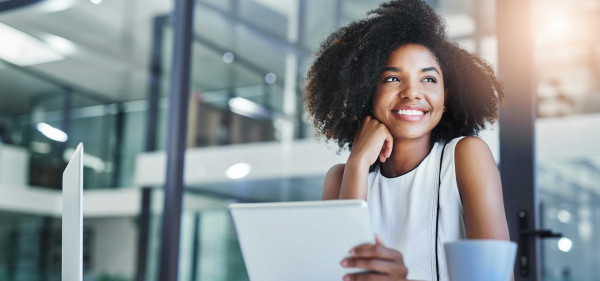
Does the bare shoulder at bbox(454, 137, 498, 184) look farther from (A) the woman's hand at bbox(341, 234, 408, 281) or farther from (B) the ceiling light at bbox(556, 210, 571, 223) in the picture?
(B) the ceiling light at bbox(556, 210, 571, 223)

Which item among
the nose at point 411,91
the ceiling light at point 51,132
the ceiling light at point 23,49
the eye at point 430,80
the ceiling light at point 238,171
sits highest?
the ceiling light at point 23,49

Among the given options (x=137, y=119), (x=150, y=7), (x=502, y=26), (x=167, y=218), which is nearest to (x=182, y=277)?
(x=167, y=218)

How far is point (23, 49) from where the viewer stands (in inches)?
160

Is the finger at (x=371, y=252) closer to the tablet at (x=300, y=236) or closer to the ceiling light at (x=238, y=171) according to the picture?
the tablet at (x=300, y=236)

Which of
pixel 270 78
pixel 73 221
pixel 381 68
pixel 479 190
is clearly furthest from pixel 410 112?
pixel 270 78

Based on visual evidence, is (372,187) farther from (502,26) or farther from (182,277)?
(182,277)

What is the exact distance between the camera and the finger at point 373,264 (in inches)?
37.7

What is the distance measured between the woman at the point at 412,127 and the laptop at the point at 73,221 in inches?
21.0

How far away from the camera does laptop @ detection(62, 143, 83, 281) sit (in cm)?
104

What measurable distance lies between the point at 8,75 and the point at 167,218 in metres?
1.30

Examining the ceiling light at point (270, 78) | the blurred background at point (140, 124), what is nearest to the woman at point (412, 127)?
the blurred background at point (140, 124)

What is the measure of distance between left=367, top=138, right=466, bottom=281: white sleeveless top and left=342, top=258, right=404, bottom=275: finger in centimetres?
36

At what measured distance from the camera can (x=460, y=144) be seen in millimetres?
1393

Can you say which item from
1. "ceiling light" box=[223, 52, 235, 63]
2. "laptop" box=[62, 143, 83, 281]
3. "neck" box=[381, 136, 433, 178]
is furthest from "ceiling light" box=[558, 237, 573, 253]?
"ceiling light" box=[223, 52, 235, 63]
